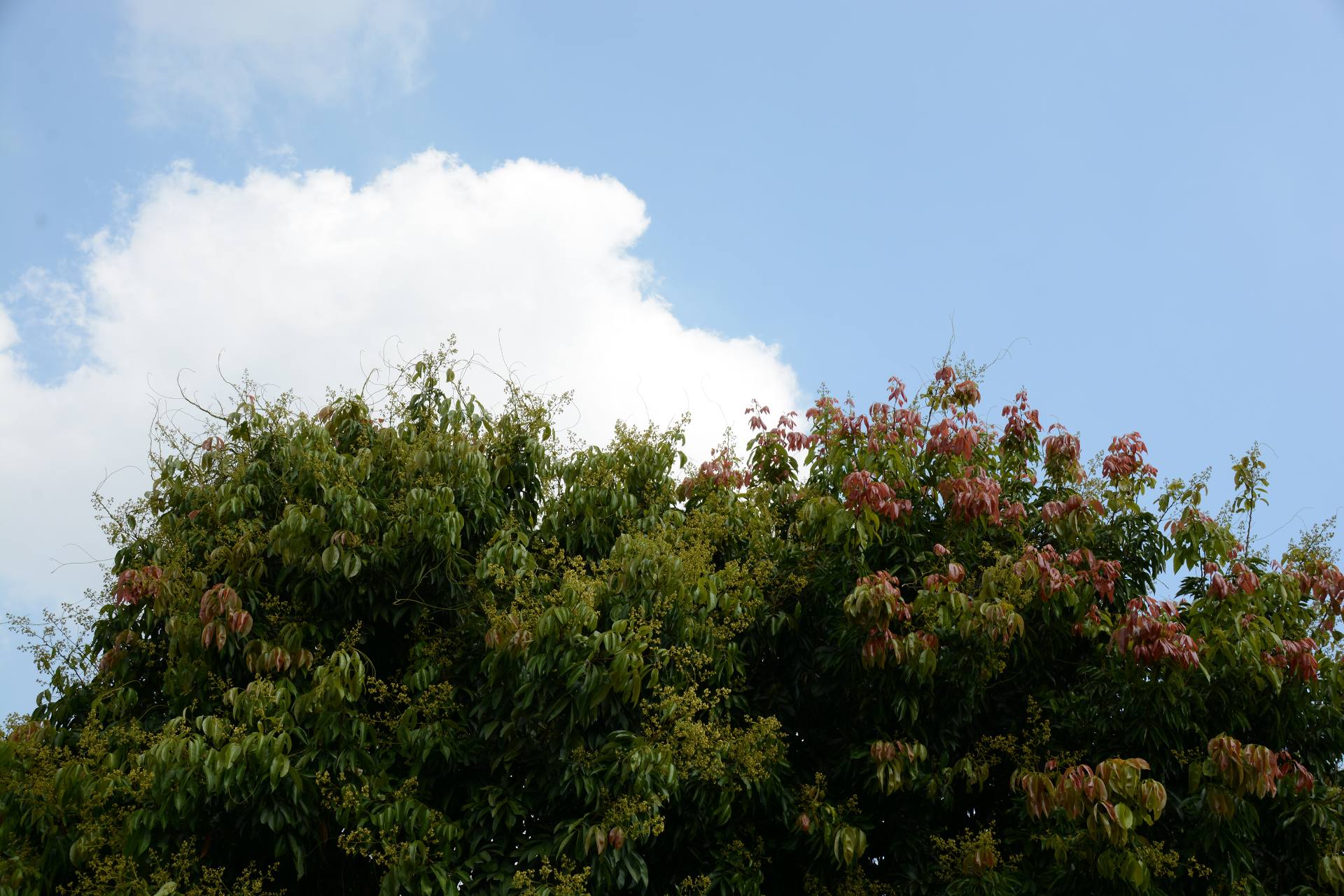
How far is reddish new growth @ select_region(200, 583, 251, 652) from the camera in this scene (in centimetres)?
530

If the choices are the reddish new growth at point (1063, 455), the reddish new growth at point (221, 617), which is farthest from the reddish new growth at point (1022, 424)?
the reddish new growth at point (221, 617)

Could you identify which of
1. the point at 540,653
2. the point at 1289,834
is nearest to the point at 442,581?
the point at 540,653

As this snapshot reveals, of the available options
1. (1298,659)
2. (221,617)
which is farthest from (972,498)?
(221,617)

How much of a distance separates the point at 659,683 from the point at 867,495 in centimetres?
157

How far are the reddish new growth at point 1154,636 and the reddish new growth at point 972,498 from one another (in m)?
0.85

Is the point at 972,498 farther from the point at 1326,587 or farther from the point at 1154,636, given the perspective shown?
the point at 1326,587

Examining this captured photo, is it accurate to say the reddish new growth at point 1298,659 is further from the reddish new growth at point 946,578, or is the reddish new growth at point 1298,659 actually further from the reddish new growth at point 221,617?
the reddish new growth at point 221,617

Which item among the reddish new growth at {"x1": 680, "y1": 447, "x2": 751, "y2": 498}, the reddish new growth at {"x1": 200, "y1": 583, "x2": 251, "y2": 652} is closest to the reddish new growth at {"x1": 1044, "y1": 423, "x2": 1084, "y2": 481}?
the reddish new growth at {"x1": 680, "y1": 447, "x2": 751, "y2": 498}

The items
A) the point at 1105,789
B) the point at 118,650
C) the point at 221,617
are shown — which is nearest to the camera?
the point at 1105,789

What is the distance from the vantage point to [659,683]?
504cm

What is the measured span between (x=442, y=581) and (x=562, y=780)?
4.39ft

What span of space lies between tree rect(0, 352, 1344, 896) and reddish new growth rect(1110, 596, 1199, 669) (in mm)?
22

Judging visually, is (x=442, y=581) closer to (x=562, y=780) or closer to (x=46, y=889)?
(x=562, y=780)

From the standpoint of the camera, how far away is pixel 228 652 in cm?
553
